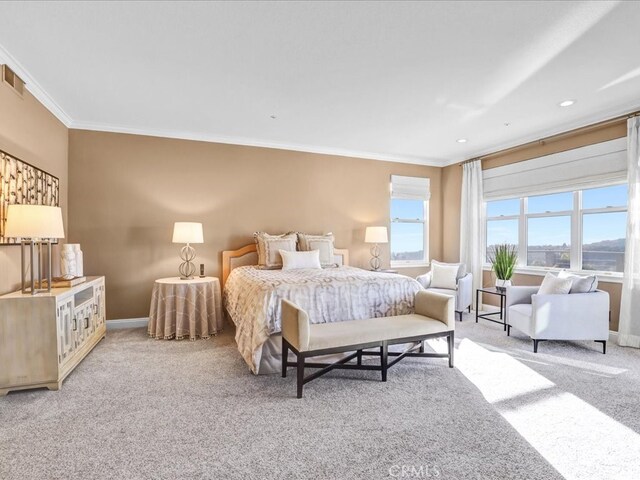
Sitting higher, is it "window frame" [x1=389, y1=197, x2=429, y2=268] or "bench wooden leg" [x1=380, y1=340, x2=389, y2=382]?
"window frame" [x1=389, y1=197, x2=429, y2=268]

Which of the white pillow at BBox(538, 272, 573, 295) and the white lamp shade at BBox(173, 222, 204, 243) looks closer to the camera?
the white pillow at BBox(538, 272, 573, 295)

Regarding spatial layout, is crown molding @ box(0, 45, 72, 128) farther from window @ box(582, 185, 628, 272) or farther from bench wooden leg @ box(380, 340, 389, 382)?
window @ box(582, 185, 628, 272)

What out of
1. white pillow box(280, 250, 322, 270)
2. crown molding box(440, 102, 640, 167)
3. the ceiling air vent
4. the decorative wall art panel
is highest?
crown molding box(440, 102, 640, 167)

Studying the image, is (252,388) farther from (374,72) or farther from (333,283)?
(374,72)

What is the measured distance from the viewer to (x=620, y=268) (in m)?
4.20

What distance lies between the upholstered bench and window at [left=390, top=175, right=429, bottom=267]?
300cm

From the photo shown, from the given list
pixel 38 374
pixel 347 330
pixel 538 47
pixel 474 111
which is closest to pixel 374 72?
pixel 538 47

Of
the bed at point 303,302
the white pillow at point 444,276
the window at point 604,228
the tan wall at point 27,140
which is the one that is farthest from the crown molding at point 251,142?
the window at point 604,228

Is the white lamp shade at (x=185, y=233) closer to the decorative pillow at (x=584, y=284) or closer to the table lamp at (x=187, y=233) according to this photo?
the table lamp at (x=187, y=233)

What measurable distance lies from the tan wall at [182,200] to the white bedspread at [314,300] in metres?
1.63

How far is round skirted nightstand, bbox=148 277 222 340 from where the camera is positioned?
409cm

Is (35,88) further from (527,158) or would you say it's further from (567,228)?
(567,228)

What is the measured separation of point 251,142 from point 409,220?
3230mm

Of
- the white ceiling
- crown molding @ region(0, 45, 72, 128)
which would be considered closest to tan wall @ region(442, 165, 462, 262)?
the white ceiling
